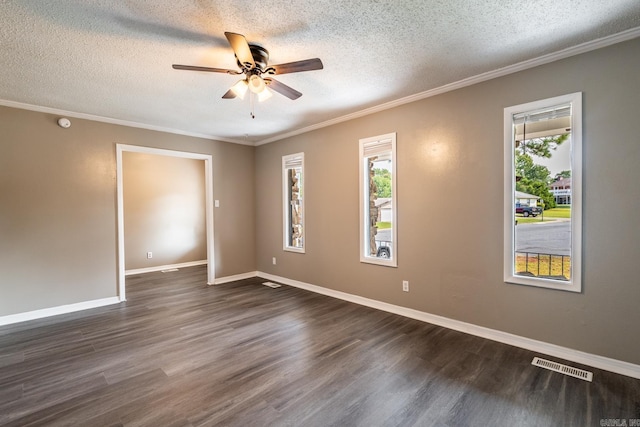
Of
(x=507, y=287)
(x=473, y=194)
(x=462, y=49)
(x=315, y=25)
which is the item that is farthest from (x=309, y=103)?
(x=507, y=287)

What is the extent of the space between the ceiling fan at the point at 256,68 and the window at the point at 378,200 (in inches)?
63.6

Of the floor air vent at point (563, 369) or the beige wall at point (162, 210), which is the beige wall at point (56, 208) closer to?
the beige wall at point (162, 210)

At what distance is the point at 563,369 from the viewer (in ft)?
7.83

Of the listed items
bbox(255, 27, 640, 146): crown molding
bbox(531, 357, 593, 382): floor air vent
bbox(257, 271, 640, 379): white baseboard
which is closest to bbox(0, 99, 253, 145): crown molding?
bbox(255, 27, 640, 146): crown molding

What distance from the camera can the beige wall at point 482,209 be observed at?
91.3 inches

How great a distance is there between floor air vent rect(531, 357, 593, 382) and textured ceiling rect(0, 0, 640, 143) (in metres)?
2.72

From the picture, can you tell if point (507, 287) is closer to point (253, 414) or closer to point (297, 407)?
point (297, 407)

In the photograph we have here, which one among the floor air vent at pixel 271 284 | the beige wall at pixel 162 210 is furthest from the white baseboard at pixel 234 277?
the beige wall at pixel 162 210

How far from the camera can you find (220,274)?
5473 millimetres

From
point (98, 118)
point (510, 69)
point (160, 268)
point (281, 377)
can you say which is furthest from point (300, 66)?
point (160, 268)

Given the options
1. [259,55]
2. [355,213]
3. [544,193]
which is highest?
[259,55]

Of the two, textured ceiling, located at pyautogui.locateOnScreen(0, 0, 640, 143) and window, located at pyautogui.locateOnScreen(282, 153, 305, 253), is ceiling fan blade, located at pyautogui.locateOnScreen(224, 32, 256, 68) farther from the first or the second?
Answer: window, located at pyautogui.locateOnScreen(282, 153, 305, 253)

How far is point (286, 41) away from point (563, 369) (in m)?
3.56

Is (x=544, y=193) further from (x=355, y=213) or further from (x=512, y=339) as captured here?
(x=355, y=213)
